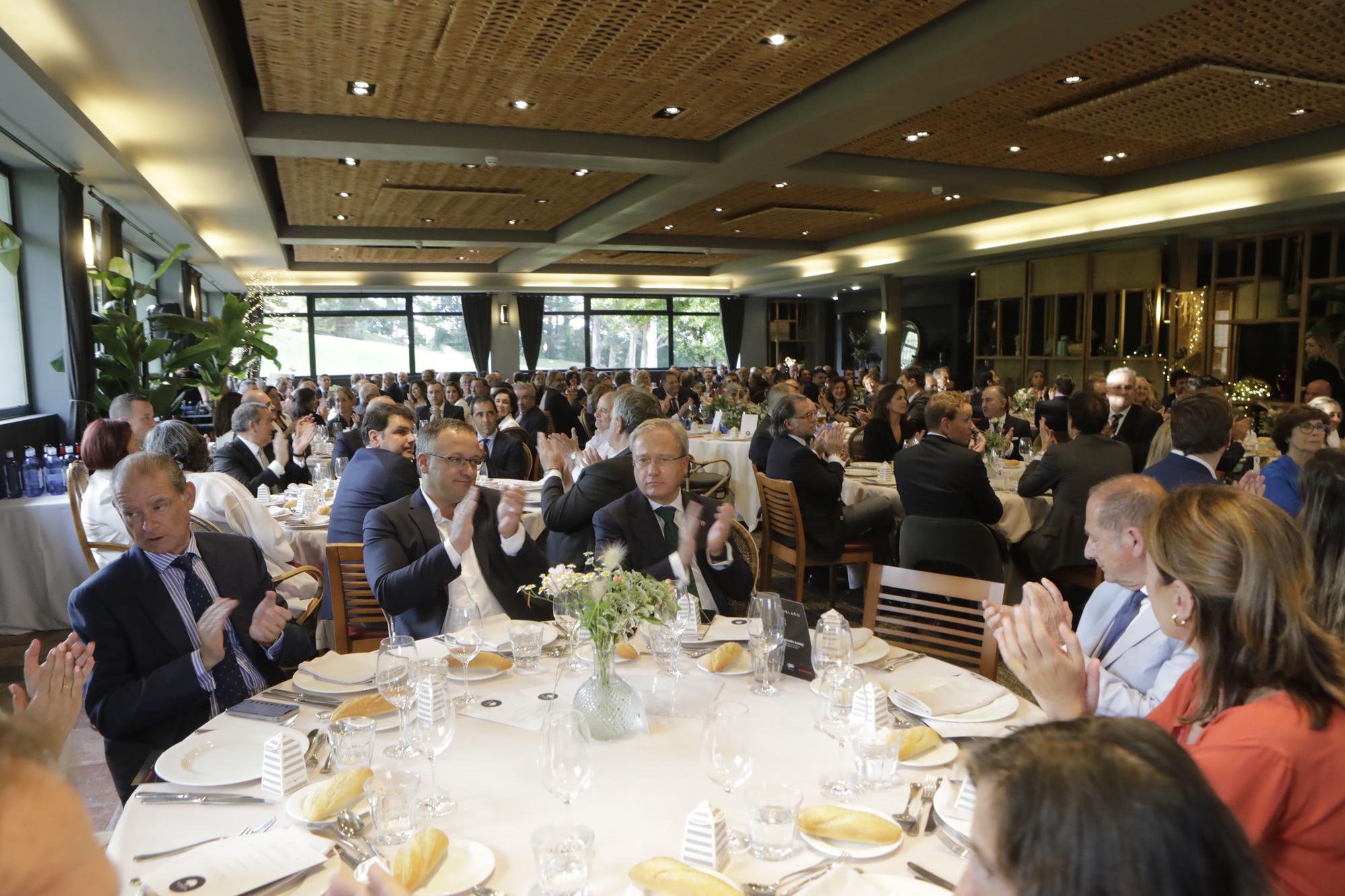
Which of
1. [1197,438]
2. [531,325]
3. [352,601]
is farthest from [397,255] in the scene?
[1197,438]

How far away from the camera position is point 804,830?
1.55 meters

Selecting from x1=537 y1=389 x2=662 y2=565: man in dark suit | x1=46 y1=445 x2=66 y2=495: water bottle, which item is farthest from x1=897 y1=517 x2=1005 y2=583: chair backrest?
x1=46 y1=445 x2=66 y2=495: water bottle

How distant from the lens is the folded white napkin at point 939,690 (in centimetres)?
208

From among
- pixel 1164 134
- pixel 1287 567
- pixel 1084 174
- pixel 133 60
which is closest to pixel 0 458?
pixel 133 60

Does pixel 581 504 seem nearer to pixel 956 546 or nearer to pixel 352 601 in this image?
pixel 352 601

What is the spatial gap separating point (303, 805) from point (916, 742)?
4.01ft

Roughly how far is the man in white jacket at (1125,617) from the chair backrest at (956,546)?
1.95 m

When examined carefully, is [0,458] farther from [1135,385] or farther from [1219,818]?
[1135,385]

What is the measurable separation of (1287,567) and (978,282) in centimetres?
1472

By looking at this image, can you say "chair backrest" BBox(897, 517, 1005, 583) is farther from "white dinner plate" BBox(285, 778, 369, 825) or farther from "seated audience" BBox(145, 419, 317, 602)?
"white dinner plate" BBox(285, 778, 369, 825)

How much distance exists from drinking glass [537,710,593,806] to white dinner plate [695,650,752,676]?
85cm

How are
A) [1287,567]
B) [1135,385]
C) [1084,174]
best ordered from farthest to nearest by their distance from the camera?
[1084,174]
[1135,385]
[1287,567]

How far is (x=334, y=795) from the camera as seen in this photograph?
1621 mm

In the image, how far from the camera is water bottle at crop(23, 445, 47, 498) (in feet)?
19.2
